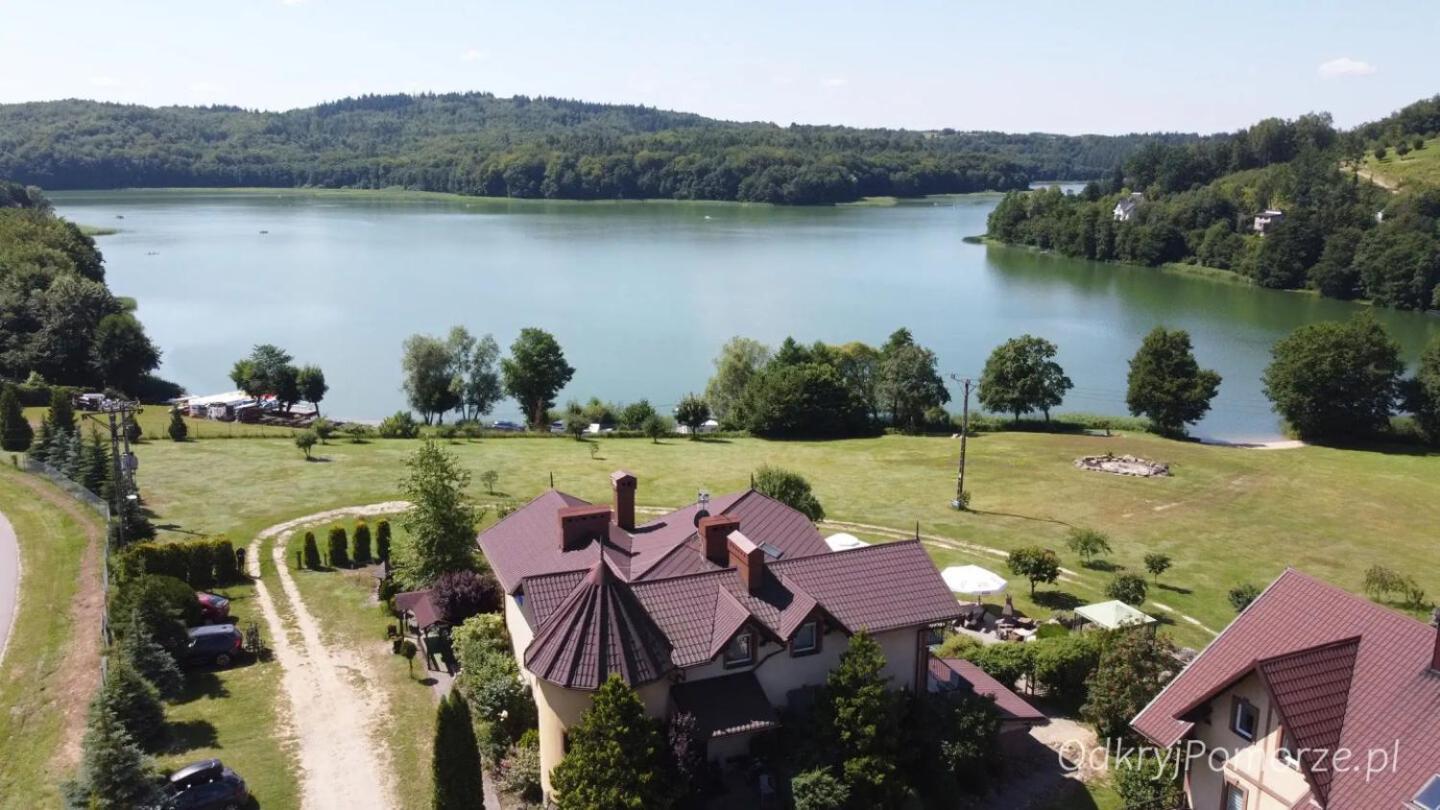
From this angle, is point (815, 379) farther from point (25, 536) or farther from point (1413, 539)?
point (25, 536)

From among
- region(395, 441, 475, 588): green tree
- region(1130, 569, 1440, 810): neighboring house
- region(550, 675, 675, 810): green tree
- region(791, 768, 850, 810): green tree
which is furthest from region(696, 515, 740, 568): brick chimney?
region(395, 441, 475, 588): green tree

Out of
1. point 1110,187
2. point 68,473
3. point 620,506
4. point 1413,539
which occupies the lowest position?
point 1413,539

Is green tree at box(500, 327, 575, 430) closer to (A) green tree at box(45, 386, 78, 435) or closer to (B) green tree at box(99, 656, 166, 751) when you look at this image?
(A) green tree at box(45, 386, 78, 435)

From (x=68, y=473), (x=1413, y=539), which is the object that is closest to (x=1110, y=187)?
(x=1413, y=539)

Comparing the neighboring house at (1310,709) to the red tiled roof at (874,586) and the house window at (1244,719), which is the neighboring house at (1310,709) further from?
the red tiled roof at (874,586)

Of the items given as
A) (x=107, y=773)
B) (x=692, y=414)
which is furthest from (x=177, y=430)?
(x=107, y=773)

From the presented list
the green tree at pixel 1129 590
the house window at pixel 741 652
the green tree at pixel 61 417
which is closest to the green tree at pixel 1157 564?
the green tree at pixel 1129 590

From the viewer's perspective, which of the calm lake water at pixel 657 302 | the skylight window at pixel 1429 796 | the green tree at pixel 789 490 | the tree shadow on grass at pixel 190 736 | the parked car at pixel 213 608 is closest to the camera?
the skylight window at pixel 1429 796

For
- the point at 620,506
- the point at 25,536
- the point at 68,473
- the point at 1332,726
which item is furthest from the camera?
the point at 68,473
